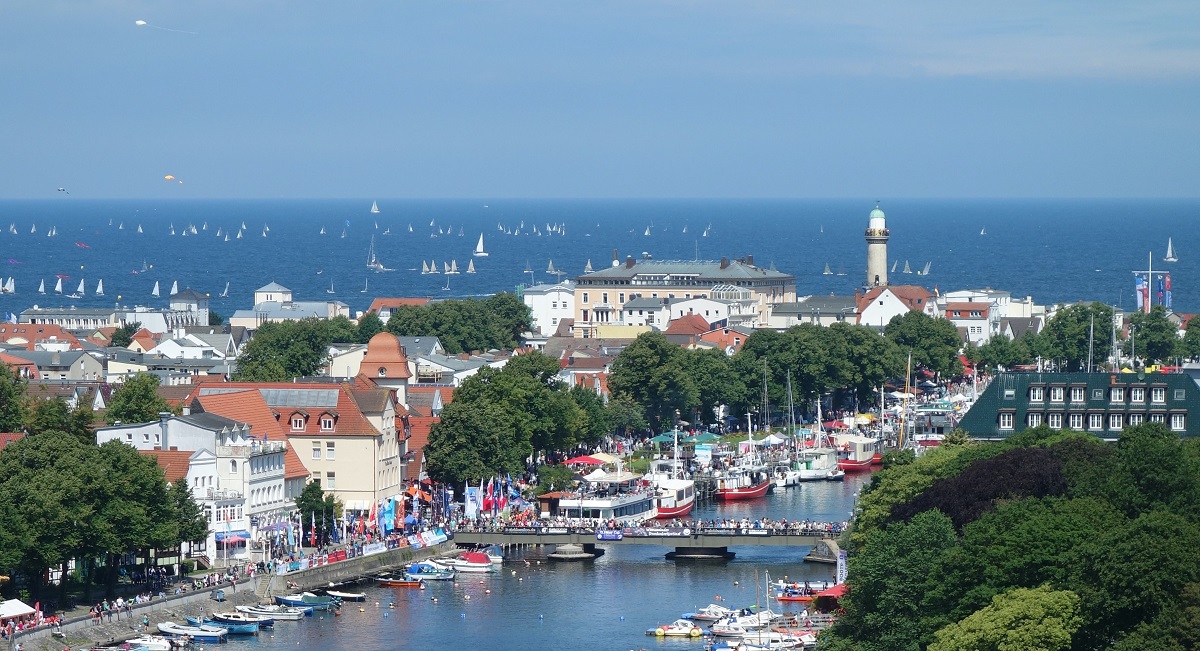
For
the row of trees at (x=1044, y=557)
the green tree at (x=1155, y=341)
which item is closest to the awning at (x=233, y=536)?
the row of trees at (x=1044, y=557)

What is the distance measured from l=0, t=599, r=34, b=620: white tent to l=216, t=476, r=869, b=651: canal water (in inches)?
231

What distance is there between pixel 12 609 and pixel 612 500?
106 feet

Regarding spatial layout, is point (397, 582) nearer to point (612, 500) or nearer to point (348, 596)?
point (348, 596)

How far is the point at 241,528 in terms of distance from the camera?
3004 inches

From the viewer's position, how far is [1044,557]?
52.0 meters

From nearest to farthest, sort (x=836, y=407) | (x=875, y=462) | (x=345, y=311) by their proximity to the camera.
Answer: (x=875, y=462) < (x=836, y=407) < (x=345, y=311)

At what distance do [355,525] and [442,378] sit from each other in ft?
107

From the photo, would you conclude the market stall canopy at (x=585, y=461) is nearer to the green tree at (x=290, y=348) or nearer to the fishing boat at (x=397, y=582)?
the green tree at (x=290, y=348)

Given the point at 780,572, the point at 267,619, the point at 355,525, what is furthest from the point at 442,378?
the point at 267,619

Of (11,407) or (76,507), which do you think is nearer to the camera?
(76,507)

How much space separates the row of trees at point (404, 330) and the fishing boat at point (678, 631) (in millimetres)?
47514

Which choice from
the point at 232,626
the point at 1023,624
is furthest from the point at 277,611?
the point at 1023,624

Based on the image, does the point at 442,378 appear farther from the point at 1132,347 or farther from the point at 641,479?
the point at 1132,347

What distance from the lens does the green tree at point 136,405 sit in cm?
8469
